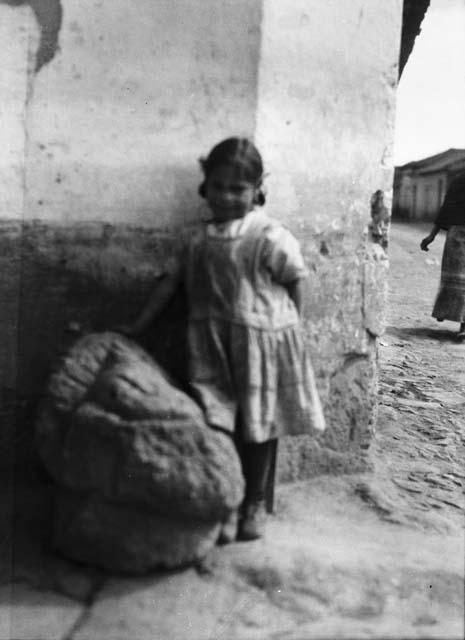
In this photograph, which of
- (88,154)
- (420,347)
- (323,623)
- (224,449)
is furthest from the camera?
(420,347)

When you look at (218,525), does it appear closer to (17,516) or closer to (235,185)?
(17,516)

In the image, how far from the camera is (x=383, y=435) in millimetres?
3855

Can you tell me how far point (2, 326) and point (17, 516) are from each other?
700mm

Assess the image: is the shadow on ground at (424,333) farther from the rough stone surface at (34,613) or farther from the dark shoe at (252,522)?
the rough stone surface at (34,613)

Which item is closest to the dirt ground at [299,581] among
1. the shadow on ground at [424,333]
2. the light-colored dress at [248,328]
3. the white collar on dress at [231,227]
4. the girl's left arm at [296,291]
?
the light-colored dress at [248,328]

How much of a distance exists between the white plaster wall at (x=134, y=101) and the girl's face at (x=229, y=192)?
0.30 metres

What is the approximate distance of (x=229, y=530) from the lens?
2.49m

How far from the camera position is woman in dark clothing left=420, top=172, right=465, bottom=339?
6.68 m

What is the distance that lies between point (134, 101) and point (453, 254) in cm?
480

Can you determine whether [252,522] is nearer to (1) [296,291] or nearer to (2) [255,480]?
(2) [255,480]

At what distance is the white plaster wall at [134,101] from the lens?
2617 millimetres

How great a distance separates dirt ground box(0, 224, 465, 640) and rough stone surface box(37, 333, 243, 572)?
0.34 feet

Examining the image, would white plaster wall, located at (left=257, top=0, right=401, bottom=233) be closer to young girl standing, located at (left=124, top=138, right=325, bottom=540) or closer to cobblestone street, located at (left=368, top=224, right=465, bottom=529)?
A: young girl standing, located at (left=124, top=138, right=325, bottom=540)

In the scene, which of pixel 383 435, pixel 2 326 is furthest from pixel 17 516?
pixel 383 435
